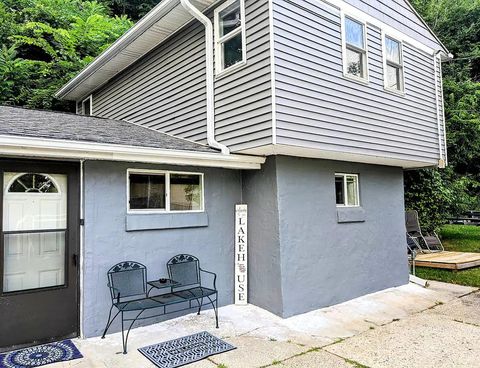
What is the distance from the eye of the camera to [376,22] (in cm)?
620

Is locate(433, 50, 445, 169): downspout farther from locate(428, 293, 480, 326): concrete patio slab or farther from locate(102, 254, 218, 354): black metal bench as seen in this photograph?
locate(102, 254, 218, 354): black metal bench

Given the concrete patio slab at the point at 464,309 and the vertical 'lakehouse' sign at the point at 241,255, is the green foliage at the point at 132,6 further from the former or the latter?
the concrete patio slab at the point at 464,309

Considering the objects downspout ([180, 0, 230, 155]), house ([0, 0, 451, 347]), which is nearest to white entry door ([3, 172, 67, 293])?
house ([0, 0, 451, 347])

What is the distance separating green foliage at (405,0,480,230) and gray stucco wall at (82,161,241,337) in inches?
257

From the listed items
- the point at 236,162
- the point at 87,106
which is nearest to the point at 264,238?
the point at 236,162

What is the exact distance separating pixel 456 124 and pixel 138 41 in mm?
9448

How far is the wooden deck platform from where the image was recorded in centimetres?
702

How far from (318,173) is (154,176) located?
2580 mm

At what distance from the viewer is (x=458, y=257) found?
A: 762 centimetres

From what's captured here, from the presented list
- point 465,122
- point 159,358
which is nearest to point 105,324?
point 159,358

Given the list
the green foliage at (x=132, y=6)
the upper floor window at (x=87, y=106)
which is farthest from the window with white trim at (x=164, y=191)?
the green foliage at (x=132, y=6)

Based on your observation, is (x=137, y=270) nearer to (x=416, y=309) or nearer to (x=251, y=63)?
(x=251, y=63)

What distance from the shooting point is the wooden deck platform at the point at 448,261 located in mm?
7016

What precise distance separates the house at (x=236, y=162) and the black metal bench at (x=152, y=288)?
0.16 metres
